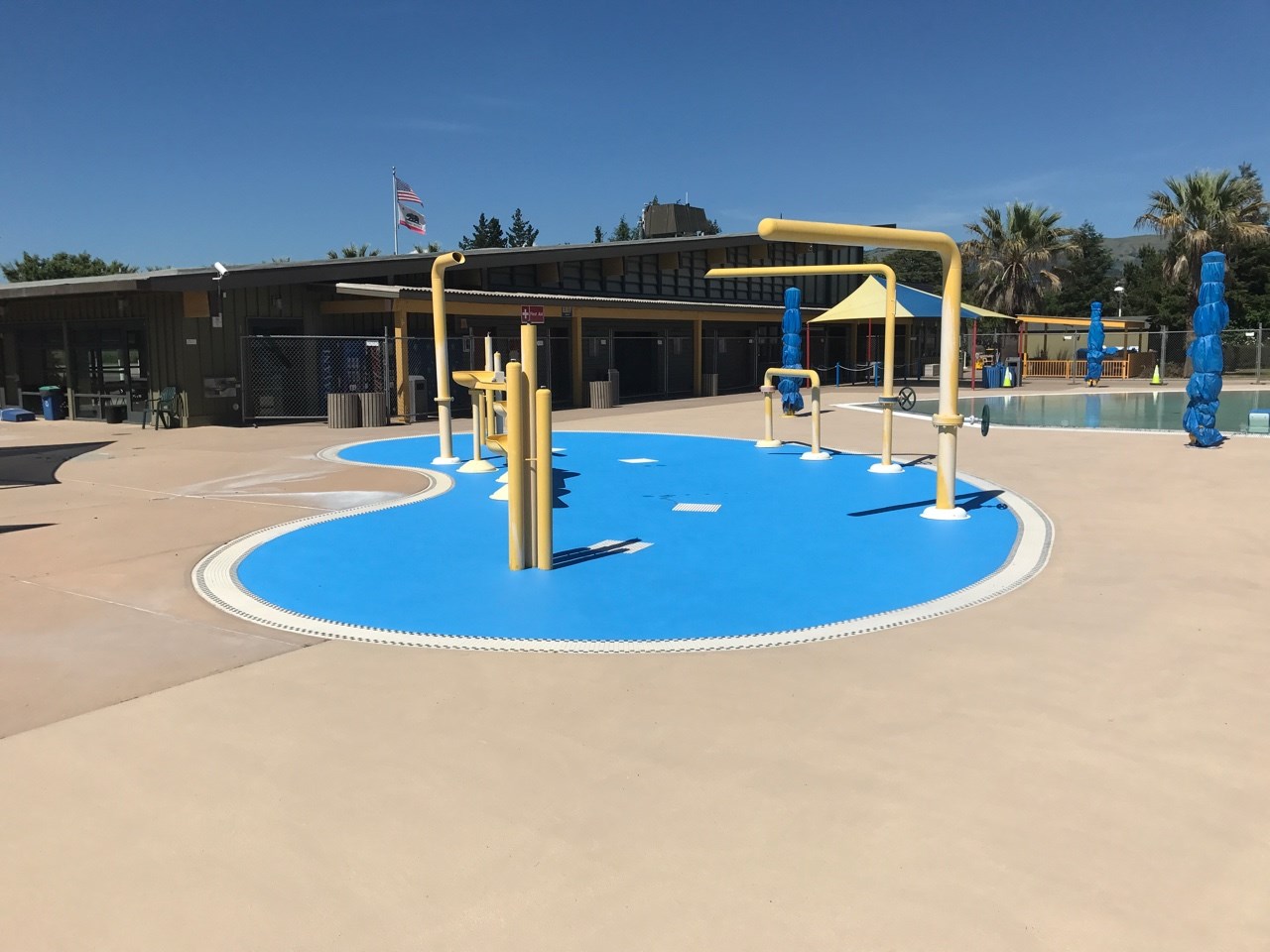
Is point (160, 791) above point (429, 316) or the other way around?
the other way around

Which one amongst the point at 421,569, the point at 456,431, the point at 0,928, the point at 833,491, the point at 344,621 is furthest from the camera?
the point at 456,431

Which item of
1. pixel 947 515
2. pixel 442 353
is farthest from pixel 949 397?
pixel 442 353

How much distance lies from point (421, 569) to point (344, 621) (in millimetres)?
1621

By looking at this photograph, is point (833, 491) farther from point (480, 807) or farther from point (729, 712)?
point (480, 807)

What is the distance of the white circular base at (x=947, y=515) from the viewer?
10406 millimetres

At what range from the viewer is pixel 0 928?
312cm

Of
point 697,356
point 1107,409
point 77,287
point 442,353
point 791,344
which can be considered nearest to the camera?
point 442,353

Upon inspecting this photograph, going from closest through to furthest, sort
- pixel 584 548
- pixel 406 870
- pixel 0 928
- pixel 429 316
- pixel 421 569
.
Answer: pixel 0 928 < pixel 406 870 < pixel 421 569 < pixel 584 548 < pixel 429 316

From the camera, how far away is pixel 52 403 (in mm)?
24875

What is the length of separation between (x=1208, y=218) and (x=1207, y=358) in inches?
1255

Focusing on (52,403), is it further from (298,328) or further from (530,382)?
(530,382)

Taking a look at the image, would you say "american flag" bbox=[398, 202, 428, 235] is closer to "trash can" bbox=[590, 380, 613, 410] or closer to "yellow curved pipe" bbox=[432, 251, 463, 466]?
"trash can" bbox=[590, 380, 613, 410]

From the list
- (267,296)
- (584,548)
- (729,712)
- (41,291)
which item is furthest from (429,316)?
(729,712)

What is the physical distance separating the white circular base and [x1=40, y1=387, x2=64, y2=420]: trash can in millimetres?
23261
